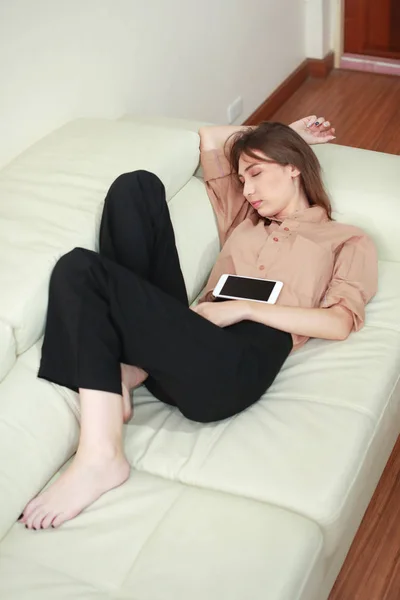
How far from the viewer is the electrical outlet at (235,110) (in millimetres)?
3125

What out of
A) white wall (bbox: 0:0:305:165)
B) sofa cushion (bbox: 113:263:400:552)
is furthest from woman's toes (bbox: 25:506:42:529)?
white wall (bbox: 0:0:305:165)

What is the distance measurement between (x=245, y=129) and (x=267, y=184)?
0.82ft

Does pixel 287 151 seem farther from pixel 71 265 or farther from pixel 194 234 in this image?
pixel 71 265

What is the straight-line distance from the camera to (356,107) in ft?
11.7

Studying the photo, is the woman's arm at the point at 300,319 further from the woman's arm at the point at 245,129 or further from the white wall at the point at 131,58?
the white wall at the point at 131,58

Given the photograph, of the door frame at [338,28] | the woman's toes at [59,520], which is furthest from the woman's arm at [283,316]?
the door frame at [338,28]

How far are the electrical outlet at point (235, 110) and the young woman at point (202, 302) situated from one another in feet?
3.59

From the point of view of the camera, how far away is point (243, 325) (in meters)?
1.69

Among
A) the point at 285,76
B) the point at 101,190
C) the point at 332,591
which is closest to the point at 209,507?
the point at 332,591

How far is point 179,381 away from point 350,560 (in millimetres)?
583

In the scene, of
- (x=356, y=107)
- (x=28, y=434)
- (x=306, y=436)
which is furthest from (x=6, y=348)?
(x=356, y=107)

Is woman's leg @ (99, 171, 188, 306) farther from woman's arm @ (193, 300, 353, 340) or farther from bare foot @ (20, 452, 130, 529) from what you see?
bare foot @ (20, 452, 130, 529)

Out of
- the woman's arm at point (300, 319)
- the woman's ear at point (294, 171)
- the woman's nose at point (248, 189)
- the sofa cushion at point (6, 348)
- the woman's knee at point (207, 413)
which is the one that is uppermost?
the woman's ear at point (294, 171)

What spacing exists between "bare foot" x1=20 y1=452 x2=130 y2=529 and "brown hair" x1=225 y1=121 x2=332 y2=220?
0.88 metres
